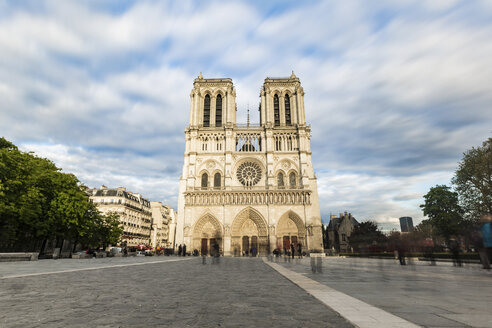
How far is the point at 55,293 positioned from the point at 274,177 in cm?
3721

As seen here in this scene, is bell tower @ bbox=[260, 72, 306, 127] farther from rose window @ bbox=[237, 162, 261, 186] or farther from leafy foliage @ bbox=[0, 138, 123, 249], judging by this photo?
leafy foliage @ bbox=[0, 138, 123, 249]

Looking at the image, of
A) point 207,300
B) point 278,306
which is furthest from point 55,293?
point 278,306

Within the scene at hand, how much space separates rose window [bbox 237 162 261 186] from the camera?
42.2 metres

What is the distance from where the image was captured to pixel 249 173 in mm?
42656

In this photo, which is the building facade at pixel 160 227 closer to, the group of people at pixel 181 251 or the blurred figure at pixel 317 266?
the group of people at pixel 181 251

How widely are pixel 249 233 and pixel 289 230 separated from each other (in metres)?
5.62

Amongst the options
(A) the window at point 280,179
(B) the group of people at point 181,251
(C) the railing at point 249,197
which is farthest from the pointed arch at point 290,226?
(B) the group of people at point 181,251

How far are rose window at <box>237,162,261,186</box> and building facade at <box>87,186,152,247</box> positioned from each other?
848 inches

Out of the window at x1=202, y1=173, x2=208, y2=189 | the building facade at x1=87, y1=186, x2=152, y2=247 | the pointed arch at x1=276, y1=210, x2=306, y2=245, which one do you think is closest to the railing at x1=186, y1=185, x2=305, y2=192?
the window at x1=202, y1=173, x2=208, y2=189

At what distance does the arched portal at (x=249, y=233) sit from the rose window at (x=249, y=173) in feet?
15.4

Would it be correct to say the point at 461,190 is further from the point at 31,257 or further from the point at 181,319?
the point at 31,257

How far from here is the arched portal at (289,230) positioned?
38.6m

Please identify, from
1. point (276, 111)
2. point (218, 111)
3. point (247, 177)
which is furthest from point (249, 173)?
point (218, 111)

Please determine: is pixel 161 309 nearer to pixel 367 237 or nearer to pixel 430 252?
pixel 430 252
